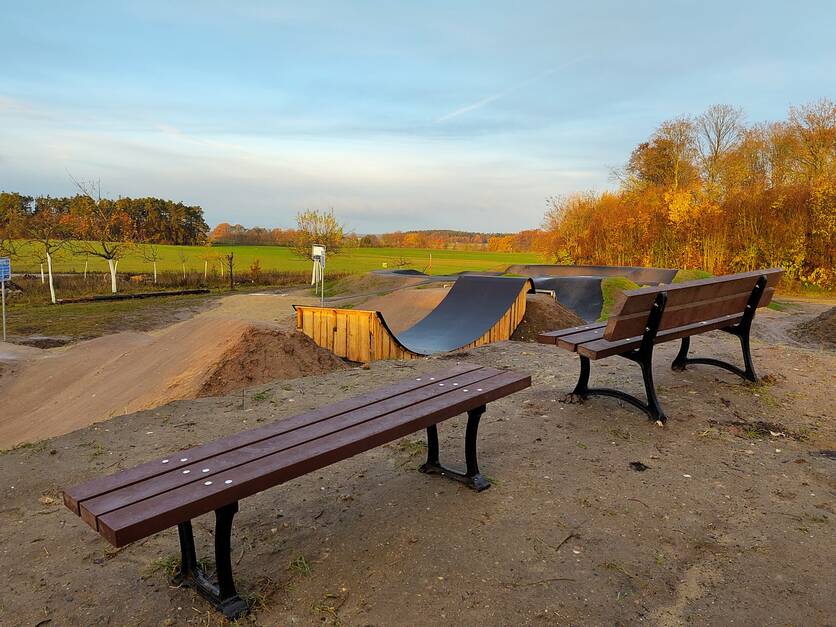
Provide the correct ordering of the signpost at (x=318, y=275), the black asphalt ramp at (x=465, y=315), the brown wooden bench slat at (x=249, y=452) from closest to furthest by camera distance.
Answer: the brown wooden bench slat at (x=249, y=452) < the black asphalt ramp at (x=465, y=315) < the signpost at (x=318, y=275)

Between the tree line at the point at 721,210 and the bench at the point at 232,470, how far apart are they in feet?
66.0

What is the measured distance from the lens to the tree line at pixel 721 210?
18.8 metres

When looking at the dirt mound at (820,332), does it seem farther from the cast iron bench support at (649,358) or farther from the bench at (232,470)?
the bench at (232,470)

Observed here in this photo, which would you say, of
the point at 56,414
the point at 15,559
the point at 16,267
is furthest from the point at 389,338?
the point at 16,267

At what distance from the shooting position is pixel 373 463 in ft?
12.0

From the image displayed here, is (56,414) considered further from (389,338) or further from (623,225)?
(623,225)

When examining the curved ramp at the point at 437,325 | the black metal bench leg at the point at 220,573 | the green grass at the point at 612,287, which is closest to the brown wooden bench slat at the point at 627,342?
the black metal bench leg at the point at 220,573

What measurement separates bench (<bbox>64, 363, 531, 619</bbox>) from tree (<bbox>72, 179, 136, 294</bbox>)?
23.9m

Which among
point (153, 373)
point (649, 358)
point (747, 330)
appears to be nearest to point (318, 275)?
point (153, 373)

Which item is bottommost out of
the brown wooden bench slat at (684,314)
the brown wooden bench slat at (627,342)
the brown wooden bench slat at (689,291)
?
the brown wooden bench slat at (627,342)

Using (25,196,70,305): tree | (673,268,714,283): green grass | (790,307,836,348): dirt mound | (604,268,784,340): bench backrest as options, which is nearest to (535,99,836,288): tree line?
(673,268,714,283): green grass

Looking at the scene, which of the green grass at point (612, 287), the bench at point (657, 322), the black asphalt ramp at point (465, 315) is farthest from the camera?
the green grass at point (612, 287)

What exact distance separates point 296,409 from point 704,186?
22640 millimetres

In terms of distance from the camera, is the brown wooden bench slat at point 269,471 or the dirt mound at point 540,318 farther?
the dirt mound at point 540,318
